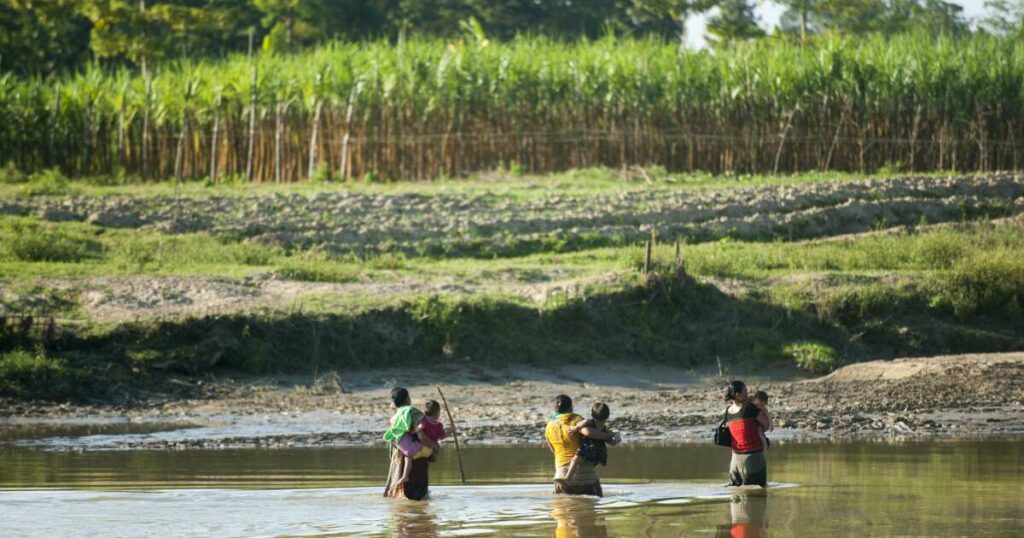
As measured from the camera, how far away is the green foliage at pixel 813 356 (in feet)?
63.5

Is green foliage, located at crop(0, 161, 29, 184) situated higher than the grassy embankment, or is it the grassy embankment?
green foliage, located at crop(0, 161, 29, 184)

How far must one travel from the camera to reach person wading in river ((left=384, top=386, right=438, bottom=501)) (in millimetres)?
11672

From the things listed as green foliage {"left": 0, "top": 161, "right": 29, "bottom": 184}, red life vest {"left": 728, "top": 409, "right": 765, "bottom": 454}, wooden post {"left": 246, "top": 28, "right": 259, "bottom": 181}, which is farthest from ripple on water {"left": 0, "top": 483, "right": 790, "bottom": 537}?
wooden post {"left": 246, "top": 28, "right": 259, "bottom": 181}

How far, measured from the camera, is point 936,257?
22422 millimetres

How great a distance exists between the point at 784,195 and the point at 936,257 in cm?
394

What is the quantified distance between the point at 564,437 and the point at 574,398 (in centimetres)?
629

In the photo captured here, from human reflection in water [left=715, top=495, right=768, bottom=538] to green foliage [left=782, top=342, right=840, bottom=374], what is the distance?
739 centimetres

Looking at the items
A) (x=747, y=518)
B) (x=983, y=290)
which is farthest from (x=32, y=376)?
(x=983, y=290)

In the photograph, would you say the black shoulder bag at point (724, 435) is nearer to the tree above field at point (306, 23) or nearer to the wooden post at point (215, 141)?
the wooden post at point (215, 141)

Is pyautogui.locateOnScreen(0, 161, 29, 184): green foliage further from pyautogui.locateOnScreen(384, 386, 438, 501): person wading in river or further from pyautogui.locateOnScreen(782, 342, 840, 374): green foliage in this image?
pyautogui.locateOnScreen(384, 386, 438, 501): person wading in river

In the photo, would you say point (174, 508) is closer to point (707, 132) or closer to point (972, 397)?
point (972, 397)

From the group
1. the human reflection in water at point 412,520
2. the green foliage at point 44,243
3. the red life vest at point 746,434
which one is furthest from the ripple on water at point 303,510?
the green foliage at point 44,243

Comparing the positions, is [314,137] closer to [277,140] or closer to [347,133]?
[347,133]

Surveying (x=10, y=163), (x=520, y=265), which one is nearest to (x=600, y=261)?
(x=520, y=265)
